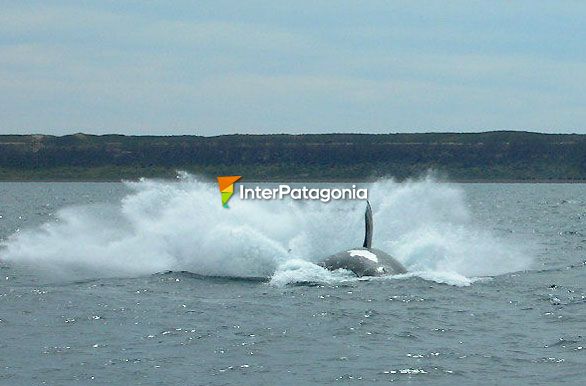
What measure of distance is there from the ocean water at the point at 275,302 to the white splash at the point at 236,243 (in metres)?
0.08

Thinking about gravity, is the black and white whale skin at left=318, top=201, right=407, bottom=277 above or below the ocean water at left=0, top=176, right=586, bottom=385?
above

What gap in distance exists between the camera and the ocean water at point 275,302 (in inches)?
860

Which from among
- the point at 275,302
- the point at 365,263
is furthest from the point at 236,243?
Result: the point at 275,302

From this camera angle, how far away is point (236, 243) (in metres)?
37.9

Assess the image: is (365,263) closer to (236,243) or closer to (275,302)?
(236,243)

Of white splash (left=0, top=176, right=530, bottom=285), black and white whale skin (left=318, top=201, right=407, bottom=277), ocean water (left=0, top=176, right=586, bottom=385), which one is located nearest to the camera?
ocean water (left=0, top=176, right=586, bottom=385)

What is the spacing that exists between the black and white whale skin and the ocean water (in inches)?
20.3

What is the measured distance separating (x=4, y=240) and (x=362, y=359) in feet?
→ 119

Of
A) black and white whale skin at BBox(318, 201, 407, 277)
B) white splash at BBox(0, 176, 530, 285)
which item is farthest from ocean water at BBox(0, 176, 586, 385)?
black and white whale skin at BBox(318, 201, 407, 277)

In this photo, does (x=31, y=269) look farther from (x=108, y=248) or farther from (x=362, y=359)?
(x=362, y=359)

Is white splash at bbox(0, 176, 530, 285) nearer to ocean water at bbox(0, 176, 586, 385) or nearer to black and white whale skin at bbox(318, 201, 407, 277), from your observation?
ocean water at bbox(0, 176, 586, 385)

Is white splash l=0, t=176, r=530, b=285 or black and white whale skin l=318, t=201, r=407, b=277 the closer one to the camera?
black and white whale skin l=318, t=201, r=407, b=277

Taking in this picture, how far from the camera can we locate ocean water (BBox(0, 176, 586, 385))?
21.8m

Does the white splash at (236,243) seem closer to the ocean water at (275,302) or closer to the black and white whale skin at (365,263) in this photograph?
the ocean water at (275,302)
